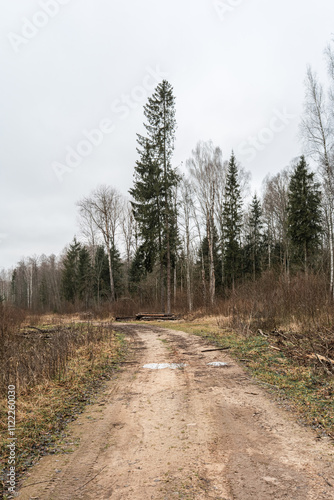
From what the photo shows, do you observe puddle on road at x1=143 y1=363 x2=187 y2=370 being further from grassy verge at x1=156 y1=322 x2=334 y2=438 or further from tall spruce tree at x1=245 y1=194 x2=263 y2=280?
tall spruce tree at x1=245 y1=194 x2=263 y2=280

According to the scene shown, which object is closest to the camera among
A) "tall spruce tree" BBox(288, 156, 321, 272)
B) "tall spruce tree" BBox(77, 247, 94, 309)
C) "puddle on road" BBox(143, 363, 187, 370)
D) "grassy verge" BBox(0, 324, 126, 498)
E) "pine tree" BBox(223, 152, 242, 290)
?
"grassy verge" BBox(0, 324, 126, 498)

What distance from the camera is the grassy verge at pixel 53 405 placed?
3.65 metres

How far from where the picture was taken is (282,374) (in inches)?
254

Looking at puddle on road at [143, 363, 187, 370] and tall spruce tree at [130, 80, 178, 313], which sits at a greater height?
tall spruce tree at [130, 80, 178, 313]

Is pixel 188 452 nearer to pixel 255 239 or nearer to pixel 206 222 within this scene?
pixel 206 222

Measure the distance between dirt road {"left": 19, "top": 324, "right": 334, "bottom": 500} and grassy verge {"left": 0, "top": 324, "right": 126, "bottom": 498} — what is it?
0.24m

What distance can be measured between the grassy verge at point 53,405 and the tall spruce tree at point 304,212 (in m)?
23.8

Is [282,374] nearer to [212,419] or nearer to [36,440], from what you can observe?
[212,419]

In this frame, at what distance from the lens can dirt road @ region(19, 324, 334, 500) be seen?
2.73 metres

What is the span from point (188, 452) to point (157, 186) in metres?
21.9

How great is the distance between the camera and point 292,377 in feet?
20.2

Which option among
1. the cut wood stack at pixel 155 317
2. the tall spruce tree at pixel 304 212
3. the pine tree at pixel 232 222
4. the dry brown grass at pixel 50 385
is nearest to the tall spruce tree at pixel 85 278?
the pine tree at pixel 232 222

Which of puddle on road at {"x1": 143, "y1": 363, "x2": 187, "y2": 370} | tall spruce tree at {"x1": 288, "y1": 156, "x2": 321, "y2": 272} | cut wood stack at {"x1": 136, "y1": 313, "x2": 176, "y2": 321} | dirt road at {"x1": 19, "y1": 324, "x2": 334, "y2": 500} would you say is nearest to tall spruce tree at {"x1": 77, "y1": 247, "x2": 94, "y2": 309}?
cut wood stack at {"x1": 136, "y1": 313, "x2": 176, "y2": 321}

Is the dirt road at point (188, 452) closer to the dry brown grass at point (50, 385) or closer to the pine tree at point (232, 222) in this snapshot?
the dry brown grass at point (50, 385)
